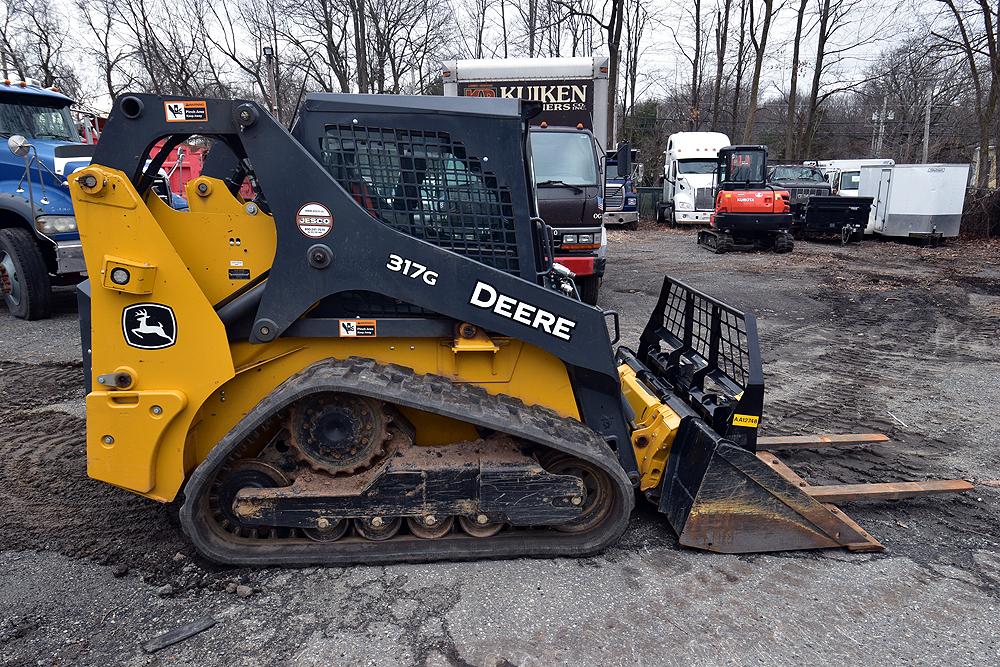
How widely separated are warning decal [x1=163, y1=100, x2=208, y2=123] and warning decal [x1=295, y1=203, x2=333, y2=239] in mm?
576

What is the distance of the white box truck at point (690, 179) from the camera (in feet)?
Result: 75.0

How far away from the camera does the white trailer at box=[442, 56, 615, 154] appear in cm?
1057

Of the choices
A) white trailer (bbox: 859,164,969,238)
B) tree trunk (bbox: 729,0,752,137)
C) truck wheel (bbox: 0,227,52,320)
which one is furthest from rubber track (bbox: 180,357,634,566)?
tree trunk (bbox: 729,0,752,137)

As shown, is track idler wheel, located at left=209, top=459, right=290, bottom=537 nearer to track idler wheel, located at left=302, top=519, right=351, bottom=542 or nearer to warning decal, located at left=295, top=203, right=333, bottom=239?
track idler wheel, located at left=302, top=519, right=351, bottom=542

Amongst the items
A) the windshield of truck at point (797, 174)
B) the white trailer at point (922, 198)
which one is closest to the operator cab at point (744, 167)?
the white trailer at point (922, 198)

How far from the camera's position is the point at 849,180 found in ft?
79.8

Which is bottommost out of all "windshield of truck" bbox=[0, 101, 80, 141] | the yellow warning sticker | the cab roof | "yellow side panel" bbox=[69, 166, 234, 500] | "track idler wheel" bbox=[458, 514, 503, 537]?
"track idler wheel" bbox=[458, 514, 503, 537]

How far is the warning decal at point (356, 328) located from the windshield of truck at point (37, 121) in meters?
8.20

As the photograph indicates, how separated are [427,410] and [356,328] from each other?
56 cm

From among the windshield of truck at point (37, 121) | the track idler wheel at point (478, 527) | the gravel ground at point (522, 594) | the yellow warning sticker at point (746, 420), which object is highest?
the windshield of truck at point (37, 121)

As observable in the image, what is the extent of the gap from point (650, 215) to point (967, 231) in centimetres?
1197

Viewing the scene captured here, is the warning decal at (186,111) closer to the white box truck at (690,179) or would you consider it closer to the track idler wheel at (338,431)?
the track idler wheel at (338,431)

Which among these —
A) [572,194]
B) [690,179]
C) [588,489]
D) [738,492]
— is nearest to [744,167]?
[690,179]

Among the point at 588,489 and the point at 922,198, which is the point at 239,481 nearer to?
the point at 588,489
